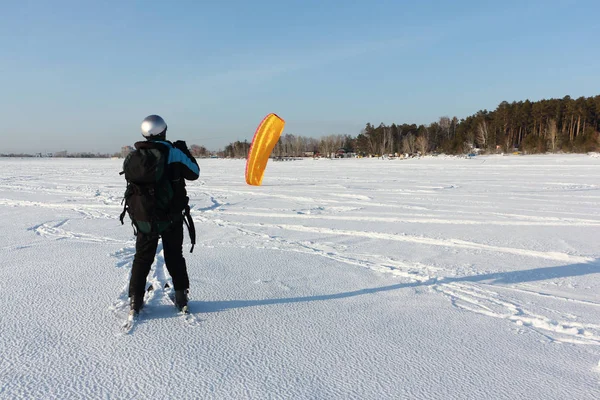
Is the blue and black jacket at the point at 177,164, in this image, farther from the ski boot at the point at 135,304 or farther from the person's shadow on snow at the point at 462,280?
the person's shadow on snow at the point at 462,280

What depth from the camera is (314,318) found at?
3.08 m

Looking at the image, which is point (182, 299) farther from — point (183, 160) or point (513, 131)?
point (513, 131)

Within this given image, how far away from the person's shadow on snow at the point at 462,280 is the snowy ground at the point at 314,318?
22 mm

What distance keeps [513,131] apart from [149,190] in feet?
256

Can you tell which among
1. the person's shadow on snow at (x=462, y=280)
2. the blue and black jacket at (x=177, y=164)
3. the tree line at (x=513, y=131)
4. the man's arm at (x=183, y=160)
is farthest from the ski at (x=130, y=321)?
the tree line at (x=513, y=131)

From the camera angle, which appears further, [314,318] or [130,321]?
[314,318]

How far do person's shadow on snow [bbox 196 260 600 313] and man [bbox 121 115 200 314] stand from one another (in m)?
0.34

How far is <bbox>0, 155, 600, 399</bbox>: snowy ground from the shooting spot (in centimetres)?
221

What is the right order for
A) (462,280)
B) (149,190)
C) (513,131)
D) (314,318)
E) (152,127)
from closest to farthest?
(149,190)
(152,127)
(314,318)
(462,280)
(513,131)

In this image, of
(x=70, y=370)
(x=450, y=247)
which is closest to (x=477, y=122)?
(x=450, y=247)

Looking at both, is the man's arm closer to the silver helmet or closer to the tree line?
the silver helmet

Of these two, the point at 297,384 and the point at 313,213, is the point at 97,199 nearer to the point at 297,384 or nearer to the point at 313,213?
the point at 313,213

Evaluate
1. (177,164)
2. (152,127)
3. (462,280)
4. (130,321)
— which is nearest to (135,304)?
(130,321)

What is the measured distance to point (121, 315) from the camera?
304 cm
